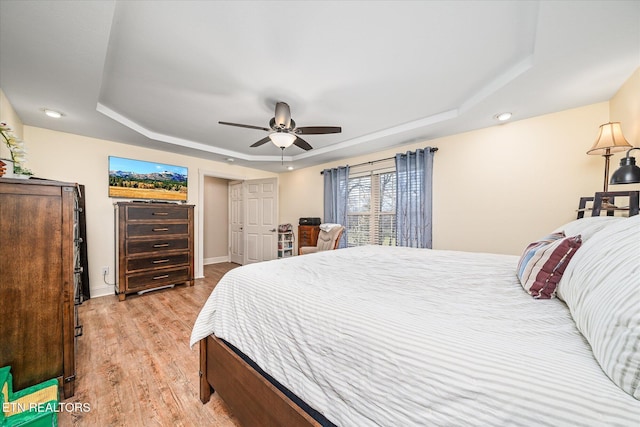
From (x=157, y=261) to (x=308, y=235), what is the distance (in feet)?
8.26

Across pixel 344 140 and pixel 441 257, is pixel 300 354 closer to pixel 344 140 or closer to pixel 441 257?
pixel 441 257

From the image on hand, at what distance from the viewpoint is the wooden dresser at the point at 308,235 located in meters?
4.49

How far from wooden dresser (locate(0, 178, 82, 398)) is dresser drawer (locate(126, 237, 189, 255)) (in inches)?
76.3

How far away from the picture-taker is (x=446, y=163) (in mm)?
3178

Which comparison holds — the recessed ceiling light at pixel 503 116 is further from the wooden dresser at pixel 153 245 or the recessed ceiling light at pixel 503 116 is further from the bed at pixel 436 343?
the wooden dresser at pixel 153 245

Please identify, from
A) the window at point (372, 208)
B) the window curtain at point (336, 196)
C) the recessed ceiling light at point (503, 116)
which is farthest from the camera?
the window curtain at point (336, 196)

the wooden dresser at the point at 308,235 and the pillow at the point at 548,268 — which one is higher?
the pillow at the point at 548,268

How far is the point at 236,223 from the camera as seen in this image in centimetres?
548

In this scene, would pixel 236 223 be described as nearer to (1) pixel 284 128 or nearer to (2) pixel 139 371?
(1) pixel 284 128

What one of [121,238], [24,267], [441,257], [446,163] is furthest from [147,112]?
[446,163]

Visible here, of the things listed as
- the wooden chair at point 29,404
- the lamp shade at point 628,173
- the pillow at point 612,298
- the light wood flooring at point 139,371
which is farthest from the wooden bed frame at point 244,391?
the lamp shade at point 628,173

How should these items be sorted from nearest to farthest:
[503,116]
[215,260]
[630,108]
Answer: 1. [630,108]
2. [503,116]
3. [215,260]

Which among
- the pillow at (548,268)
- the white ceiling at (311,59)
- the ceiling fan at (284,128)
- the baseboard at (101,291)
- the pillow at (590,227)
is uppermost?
the white ceiling at (311,59)

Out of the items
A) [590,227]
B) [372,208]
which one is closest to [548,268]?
[590,227]
